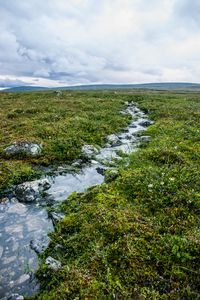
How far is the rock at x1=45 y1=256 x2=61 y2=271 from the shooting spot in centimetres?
576

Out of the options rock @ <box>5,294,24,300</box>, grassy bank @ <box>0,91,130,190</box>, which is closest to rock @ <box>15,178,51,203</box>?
grassy bank @ <box>0,91,130,190</box>

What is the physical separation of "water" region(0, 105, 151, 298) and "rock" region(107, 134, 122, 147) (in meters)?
3.31

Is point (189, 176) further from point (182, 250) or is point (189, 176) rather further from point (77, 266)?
point (77, 266)

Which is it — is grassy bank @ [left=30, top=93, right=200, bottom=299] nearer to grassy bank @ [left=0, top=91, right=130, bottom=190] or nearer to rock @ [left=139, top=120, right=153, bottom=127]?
grassy bank @ [left=0, top=91, right=130, bottom=190]

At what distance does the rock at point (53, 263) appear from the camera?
5.76 m

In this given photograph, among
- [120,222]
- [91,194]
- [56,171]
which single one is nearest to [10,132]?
[56,171]

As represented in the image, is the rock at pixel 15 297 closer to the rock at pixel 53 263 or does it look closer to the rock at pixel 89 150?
the rock at pixel 53 263

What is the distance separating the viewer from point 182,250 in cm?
599

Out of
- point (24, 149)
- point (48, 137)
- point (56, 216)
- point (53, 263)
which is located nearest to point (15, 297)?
point (53, 263)

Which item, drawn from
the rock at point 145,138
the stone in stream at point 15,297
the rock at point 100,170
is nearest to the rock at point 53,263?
the stone in stream at point 15,297

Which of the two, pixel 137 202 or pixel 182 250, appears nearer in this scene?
pixel 182 250

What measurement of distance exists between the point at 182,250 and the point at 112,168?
20.4 feet

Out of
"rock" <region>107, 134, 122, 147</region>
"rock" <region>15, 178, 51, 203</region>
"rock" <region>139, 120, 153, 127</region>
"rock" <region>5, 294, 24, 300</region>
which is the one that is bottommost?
"rock" <region>5, 294, 24, 300</region>

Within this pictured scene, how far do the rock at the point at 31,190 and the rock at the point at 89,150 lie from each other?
12.5 ft
